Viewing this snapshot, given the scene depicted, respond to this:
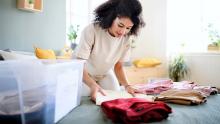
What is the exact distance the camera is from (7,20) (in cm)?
256

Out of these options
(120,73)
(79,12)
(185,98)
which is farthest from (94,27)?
(79,12)

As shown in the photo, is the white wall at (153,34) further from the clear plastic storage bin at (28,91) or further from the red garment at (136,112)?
the clear plastic storage bin at (28,91)

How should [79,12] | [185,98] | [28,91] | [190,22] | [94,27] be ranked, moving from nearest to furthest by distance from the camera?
[28,91] → [185,98] → [94,27] → [79,12] → [190,22]

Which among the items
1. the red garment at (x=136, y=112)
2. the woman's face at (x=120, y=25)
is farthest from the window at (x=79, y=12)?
the red garment at (x=136, y=112)

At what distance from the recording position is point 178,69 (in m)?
4.32

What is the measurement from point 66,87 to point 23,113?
0.25 meters

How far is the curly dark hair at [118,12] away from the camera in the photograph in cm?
160

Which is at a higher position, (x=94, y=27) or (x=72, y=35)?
(x=72, y=35)

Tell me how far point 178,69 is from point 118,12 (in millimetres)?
2975

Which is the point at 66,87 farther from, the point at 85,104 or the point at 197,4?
the point at 197,4

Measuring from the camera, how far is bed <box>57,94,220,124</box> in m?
0.97

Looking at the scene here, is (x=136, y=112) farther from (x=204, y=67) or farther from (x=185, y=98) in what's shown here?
→ (x=204, y=67)

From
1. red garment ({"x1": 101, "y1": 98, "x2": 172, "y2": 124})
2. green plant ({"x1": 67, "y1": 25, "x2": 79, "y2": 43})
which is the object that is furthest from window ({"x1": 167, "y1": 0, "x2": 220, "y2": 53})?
red garment ({"x1": 101, "y1": 98, "x2": 172, "y2": 124})

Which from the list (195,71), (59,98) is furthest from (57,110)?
(195,71)
